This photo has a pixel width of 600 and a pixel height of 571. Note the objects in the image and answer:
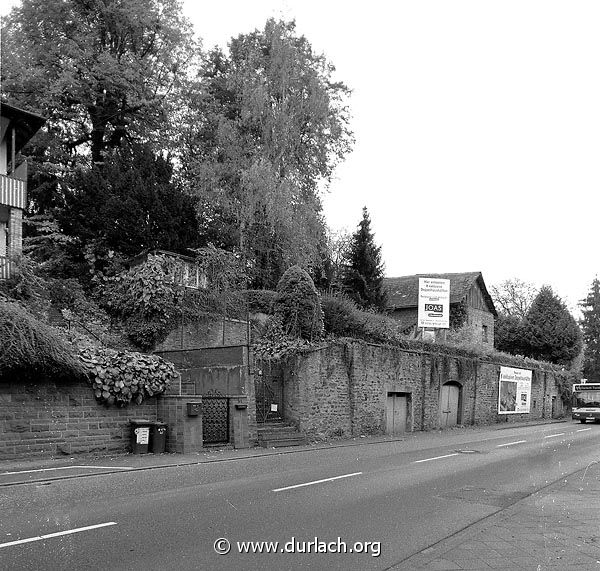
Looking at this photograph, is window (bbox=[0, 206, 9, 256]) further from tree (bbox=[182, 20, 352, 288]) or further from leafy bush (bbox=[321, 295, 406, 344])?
leafy bush (bbox=[321, 295, 406, 344])

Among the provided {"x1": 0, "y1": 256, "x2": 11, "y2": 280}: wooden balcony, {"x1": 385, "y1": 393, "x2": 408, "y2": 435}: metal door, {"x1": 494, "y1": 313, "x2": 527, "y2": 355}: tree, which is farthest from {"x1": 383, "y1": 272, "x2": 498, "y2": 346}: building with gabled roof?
{"x1": 0, "y1": 256, "x2": 11, "y2": 280}: wooden balcony

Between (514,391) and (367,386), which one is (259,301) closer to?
(367,386)

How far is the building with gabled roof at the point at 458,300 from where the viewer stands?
5003cm

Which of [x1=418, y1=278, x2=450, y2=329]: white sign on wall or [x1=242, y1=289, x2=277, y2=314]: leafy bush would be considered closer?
[x1=242, y1=289, x2=277, y2=314]: leafy bush

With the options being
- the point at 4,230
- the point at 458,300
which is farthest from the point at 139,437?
the point at 458,300

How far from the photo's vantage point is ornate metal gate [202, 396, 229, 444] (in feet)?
63.4

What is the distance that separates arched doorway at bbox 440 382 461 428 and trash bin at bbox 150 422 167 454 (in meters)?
18.3

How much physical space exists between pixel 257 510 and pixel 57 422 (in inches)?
332

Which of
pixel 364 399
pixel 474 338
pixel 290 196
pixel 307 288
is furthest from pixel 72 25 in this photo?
pixel 474 338

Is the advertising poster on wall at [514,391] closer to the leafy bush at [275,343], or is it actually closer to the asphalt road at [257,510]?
the leafy bush at [275,343]

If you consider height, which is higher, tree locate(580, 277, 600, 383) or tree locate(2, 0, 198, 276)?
tree locate(2, 0, 198, 276)

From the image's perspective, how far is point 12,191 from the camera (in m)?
28.2

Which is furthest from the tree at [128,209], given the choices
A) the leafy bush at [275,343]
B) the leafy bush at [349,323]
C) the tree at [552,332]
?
the tree at [552,332]

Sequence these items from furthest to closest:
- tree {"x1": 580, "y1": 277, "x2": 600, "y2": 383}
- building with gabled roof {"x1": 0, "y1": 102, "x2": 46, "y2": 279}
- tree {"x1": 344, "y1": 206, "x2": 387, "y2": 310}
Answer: tree {"x1": 580, "y1": 277, "x2": 600, "y2": 383} → tree {"x1": 344, "y1": 206, "x2": 387, "y2": 310} → building with gabled roof {"x1": 0, "y1": 102, "x2": 46, "y2": 279}
